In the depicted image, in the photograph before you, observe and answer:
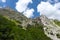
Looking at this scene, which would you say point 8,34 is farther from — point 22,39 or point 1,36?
point 22,39

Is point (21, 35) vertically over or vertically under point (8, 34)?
over

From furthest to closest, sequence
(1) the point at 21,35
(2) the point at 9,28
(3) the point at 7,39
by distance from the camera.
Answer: (1) the point at 21,35 < (2) the point at 9,28 < (3) the point at 7,39

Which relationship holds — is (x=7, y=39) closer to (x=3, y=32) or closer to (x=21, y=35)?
(x=3, y=32)

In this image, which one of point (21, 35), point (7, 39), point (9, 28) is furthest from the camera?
point (21, 35)

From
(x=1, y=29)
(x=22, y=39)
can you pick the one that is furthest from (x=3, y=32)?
(x=22, y=39)

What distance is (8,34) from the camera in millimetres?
106312

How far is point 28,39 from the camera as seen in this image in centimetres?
12556

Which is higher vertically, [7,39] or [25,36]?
[25,36]

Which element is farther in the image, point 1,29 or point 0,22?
point 0,22

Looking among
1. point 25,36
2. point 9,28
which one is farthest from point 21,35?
point 9,28

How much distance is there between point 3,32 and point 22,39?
13.8 m

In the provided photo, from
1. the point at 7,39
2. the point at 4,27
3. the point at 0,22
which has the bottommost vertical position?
the point at 7,39

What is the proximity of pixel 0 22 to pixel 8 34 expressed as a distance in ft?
63.4

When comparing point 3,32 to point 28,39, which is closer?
point 3,32
